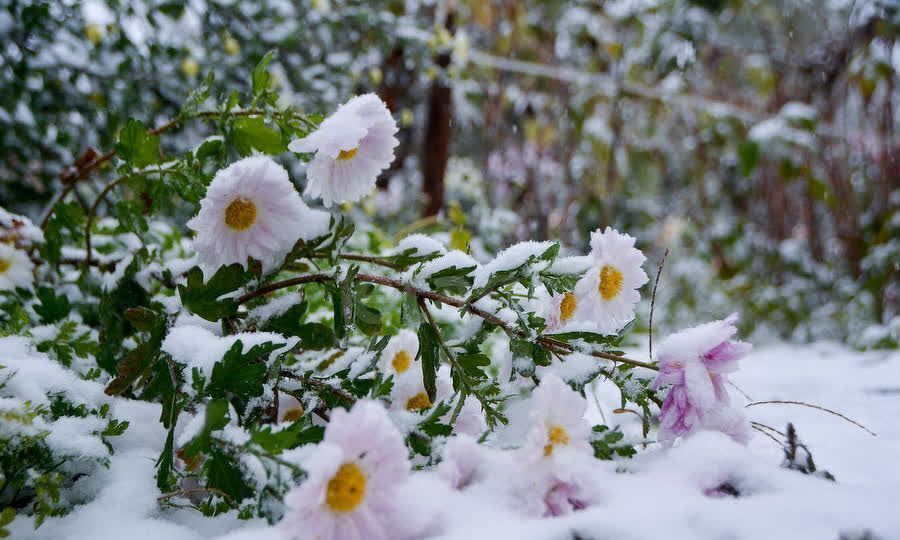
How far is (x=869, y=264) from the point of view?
3.31 meters

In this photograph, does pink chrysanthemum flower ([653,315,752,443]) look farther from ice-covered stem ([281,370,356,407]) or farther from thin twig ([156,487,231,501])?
thin twig ([156,487,231,501])

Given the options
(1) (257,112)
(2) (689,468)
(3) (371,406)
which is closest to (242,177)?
(1) (257,112)

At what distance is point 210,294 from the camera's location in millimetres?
735

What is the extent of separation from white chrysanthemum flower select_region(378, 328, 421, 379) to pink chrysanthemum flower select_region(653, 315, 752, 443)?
320mm

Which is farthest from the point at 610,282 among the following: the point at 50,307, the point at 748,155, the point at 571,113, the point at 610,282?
the point at 571,113

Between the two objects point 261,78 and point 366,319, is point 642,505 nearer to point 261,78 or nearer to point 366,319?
point 366,319

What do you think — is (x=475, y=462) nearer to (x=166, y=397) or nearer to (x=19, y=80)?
(x=166, y=397)

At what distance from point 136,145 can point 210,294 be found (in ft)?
0.87

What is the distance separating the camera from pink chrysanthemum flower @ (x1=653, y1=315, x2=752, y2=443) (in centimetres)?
67

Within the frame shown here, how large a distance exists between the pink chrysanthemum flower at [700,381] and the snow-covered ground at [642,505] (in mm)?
20

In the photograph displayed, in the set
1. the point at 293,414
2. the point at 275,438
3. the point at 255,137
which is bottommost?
the point at 293,414

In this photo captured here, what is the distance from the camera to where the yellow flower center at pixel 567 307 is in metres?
0.80

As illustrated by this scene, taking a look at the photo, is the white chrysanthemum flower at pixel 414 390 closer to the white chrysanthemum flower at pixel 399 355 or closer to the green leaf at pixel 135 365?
the white chrysanthemum flower at pixel 399 355

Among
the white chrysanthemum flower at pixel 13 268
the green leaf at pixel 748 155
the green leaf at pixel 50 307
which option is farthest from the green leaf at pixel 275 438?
the green leaf at pixel 748 155
